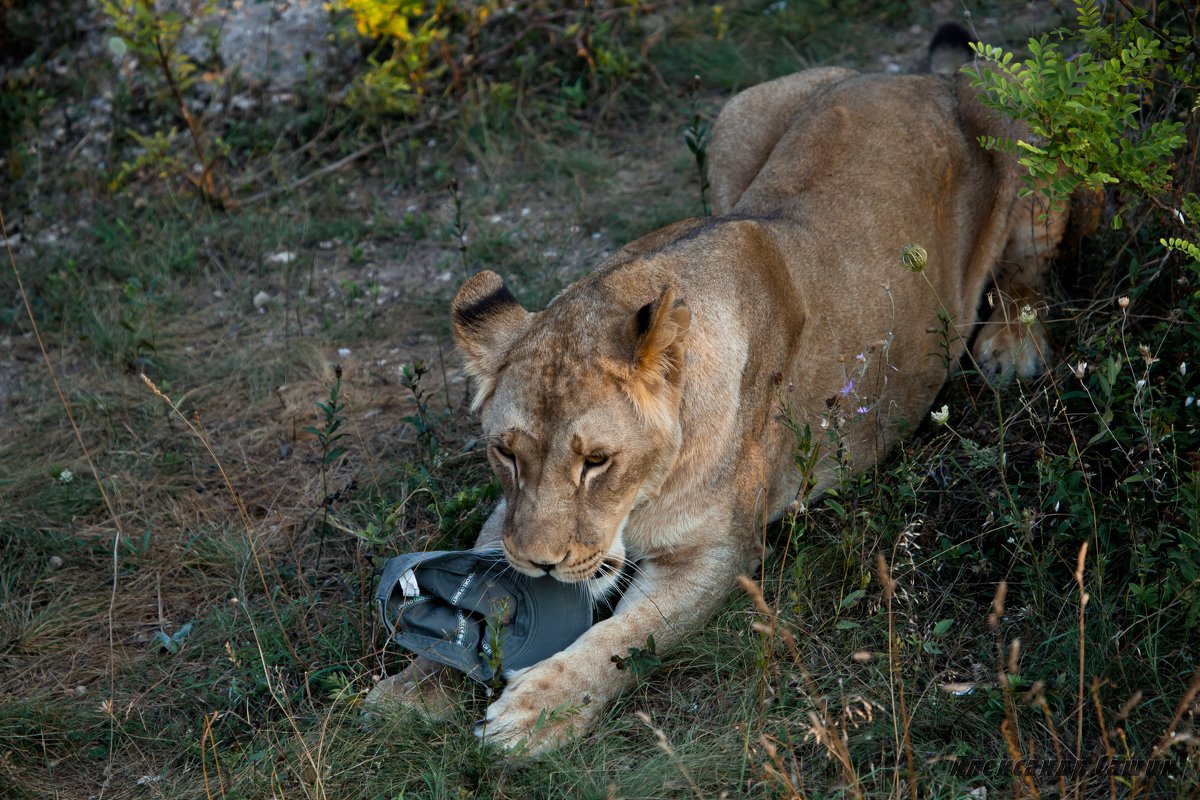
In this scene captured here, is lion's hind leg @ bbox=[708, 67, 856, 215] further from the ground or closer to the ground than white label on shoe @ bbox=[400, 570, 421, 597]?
further from the ground

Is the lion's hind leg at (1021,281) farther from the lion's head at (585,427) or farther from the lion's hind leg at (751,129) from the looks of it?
the lion's head at (585,427)

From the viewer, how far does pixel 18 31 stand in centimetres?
784

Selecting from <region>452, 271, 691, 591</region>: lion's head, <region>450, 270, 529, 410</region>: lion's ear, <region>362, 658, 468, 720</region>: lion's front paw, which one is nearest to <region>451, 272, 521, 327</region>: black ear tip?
<region>450, 270, 529, 410</region>: lion's ear

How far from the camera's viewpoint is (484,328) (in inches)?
152

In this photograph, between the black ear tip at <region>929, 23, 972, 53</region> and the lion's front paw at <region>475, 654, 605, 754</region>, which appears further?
the black ear tip at <region>929, 23, 972, 53</region>

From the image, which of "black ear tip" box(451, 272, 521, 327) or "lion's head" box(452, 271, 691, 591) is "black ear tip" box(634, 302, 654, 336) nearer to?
"lion's head" box(452, 271, 691, 591)

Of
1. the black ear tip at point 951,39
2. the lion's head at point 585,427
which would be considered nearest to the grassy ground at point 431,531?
the lion's head at point 585,427

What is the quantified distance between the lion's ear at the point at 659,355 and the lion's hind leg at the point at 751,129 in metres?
1.89

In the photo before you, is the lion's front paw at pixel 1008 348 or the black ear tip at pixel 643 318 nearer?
the black ear tip at pixel 643 318

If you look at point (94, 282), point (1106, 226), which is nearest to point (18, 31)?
point (94, 282)

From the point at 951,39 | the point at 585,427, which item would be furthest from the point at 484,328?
the point at 951,39

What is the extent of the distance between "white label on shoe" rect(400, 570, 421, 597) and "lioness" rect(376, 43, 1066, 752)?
0.74 feet

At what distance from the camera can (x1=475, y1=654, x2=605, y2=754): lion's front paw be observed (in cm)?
336

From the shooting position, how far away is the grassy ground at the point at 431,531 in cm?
323
